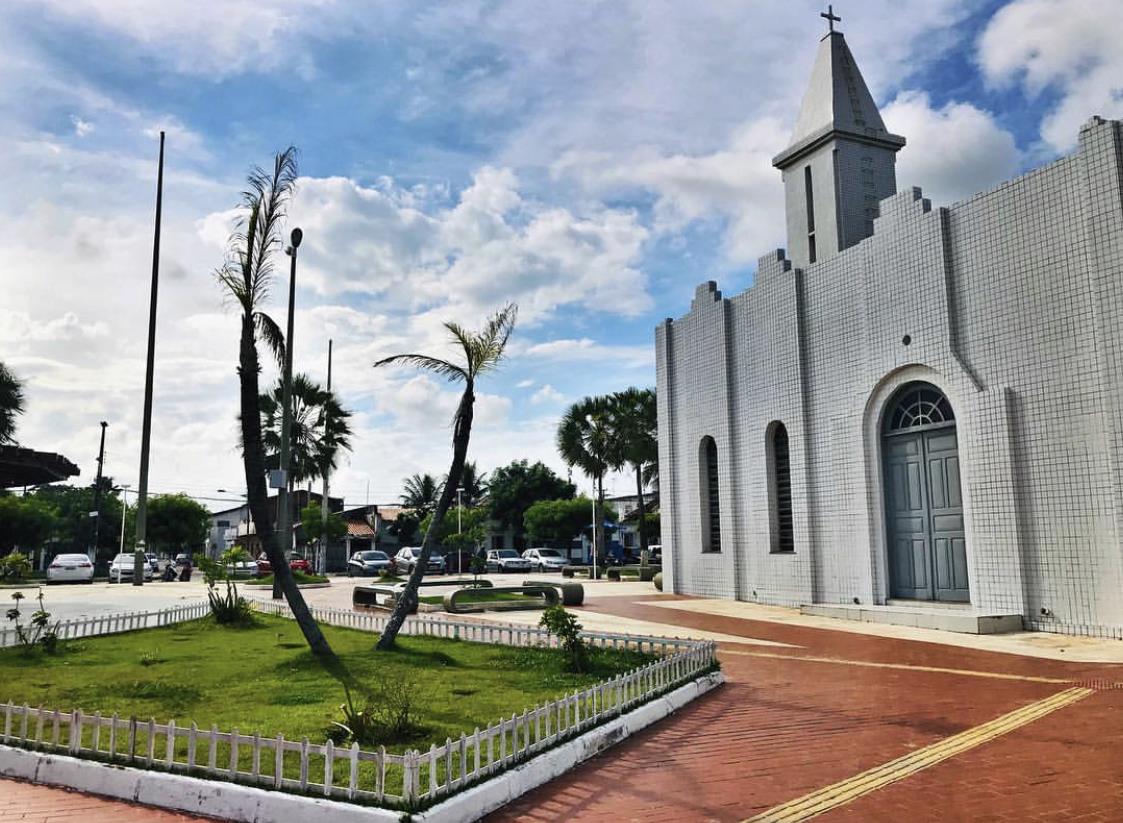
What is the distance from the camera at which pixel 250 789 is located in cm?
543

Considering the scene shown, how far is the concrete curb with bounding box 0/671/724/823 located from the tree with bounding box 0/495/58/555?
1787 inches

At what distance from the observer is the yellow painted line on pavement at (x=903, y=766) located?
541 cm

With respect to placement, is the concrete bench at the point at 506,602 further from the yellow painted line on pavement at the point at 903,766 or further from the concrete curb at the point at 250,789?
the concrete curb at the point at 250,789

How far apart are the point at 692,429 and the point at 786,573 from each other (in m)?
5.41

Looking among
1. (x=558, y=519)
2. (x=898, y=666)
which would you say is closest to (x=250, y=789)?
(x=898, y=666)

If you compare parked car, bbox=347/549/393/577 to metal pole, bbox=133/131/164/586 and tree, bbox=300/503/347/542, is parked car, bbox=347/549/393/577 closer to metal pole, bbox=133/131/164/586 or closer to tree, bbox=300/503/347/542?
tree, bbox=300/503/347/542

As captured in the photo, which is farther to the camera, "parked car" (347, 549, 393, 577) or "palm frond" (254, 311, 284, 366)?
"parked car" (347, 549, 393, 577)

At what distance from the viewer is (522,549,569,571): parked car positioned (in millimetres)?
44625

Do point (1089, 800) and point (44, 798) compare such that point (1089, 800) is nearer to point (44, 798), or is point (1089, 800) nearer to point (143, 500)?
point (44, 798)

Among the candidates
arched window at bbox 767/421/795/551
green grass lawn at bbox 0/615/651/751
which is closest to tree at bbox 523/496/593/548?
arched window at bbox 767/421/795/551

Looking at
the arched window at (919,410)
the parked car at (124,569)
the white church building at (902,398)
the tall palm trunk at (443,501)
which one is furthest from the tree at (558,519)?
the tall palm trunk at (443,501)

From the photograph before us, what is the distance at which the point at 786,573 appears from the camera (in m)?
19.6

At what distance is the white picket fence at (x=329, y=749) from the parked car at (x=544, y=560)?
3652cm

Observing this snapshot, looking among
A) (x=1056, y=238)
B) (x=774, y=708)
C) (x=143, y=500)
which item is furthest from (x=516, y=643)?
(x=143, y=500)
